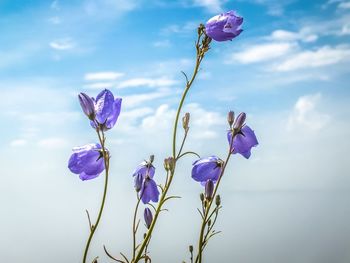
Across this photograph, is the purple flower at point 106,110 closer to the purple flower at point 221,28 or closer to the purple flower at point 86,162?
the purple flower at point 86,162

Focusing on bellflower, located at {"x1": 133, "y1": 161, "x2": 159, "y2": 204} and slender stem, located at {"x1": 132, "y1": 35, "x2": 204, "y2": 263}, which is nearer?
slender stem, located at {"x1": 132, "y1": 35, "x2": 204, "y2": 263}

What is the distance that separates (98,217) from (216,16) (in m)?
1.14

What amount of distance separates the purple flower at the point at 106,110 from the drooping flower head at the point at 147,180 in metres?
0.30

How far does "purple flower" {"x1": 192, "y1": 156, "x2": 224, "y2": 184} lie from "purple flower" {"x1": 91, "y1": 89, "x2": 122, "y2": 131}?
593 millimetres

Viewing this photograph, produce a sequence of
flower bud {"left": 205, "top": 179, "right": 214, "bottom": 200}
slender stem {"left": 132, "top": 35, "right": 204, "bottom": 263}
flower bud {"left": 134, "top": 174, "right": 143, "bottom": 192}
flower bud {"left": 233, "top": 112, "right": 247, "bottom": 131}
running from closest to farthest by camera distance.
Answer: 1. slender stem {"left": 132, "top": 35, "right": 204, "bottom": 263}
2. flower bud {"left": 134, "top": 174, "right": 143, "bottom": 192}
3. flower bud {"left": 205, "top": 179, "right": 214, "bottom": 200}
4. flower bud {"left": 233, "top": 112, "right": 247, "bottom": 131}

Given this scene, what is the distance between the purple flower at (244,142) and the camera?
7.98 feet

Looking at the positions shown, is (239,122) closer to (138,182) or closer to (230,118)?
(230,118)

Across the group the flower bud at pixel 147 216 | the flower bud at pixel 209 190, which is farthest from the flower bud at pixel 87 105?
the flower bud at pixel 209 190

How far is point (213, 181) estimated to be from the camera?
8.07 ft

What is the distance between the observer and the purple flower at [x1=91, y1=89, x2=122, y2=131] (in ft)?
6.64

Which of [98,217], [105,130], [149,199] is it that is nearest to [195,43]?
[105,130]

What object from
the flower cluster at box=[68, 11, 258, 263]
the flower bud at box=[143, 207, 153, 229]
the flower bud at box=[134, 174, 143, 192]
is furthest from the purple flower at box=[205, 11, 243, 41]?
the flower bud at box=[143, 207, 153, 229]

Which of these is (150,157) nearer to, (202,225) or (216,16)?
(202,225)

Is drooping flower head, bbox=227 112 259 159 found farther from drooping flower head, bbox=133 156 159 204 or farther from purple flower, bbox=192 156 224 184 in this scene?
drooping flower head, bbox=133 156 159 204
